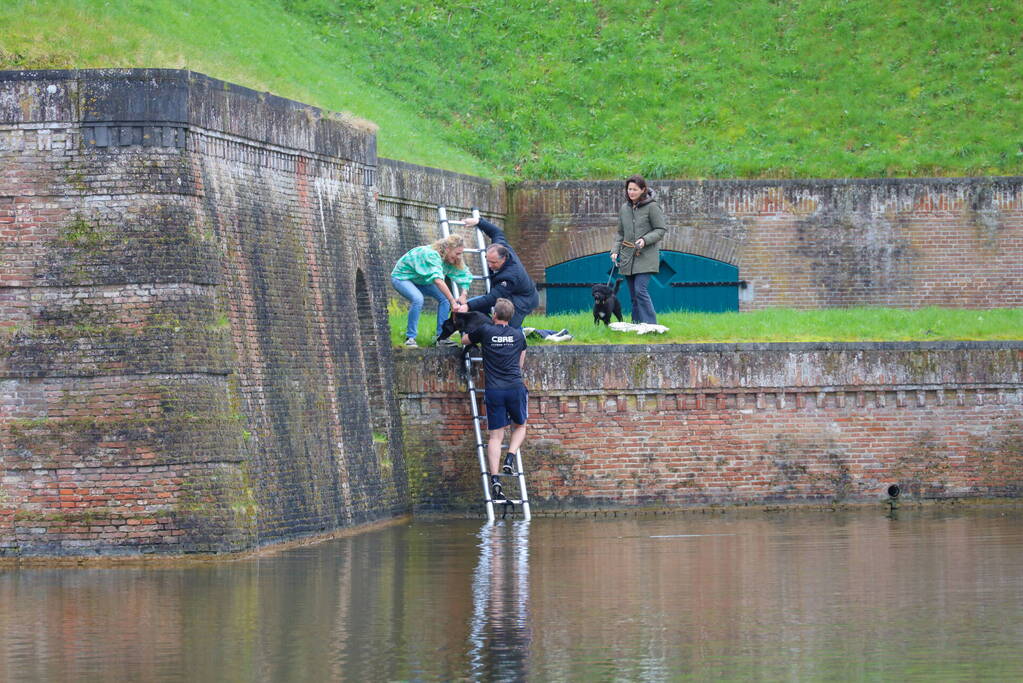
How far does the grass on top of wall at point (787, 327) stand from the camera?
21484 millimetres

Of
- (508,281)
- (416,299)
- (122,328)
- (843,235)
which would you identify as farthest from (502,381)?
(843,235)

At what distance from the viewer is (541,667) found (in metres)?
10.8

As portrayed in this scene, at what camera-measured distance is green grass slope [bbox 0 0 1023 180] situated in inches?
1219

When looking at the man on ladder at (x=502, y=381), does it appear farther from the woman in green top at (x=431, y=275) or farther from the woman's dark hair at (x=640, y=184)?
the woman's dark hair at (x=640, y=184)

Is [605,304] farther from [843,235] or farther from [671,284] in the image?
[843,235]

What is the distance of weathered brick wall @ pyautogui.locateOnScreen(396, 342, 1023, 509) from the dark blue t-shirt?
38.7 inches

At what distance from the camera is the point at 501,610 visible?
13055mm

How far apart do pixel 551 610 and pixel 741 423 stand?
27.4 ft

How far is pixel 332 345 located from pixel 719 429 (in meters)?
4.77

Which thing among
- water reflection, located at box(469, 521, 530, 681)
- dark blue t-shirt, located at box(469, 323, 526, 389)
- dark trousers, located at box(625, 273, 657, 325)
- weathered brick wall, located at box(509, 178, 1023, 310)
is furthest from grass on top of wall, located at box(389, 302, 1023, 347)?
weathered brick wall, located at box(509, 178, 1023, 310)

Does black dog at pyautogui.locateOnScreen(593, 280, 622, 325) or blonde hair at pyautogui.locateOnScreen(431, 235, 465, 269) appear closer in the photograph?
blonde hair at pyautogui.locateOnScreen(431, 235, 465, 269)

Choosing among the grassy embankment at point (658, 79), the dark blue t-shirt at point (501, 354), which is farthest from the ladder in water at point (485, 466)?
the grassy embankment at point (658, 79)

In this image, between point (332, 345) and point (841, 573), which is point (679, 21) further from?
point (841, 573)

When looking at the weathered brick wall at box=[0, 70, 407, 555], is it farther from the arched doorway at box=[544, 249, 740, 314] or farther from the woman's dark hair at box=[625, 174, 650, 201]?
the arched doorway at box=[544, 249, 740, 314]
